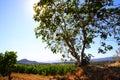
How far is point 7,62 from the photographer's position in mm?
36438

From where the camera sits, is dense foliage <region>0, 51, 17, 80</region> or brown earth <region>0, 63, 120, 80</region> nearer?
brown earth <region>0, 63, 120, 80</region>

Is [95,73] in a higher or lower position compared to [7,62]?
lower

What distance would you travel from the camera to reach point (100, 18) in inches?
1063

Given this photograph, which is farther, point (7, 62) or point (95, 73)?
point (7, 62)

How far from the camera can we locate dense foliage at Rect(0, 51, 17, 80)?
3603cm

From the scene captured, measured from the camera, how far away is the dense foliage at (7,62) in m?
36.0

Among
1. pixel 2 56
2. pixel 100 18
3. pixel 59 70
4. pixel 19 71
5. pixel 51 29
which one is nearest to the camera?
pixel 100 18

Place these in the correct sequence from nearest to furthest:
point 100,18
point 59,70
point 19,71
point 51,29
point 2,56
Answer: point 100,18 < point 51,29 < point 2,56 < point 59,70 < point 19,71

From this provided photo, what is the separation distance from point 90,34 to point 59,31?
3712 millimetres

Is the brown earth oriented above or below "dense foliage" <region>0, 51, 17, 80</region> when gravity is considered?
below

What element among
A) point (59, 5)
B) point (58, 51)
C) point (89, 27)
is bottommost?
point (58, 51)

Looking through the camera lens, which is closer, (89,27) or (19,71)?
(89,27)

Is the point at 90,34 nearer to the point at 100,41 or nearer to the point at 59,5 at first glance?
the point at 100,41

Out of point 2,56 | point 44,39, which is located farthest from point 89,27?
point 2,56
